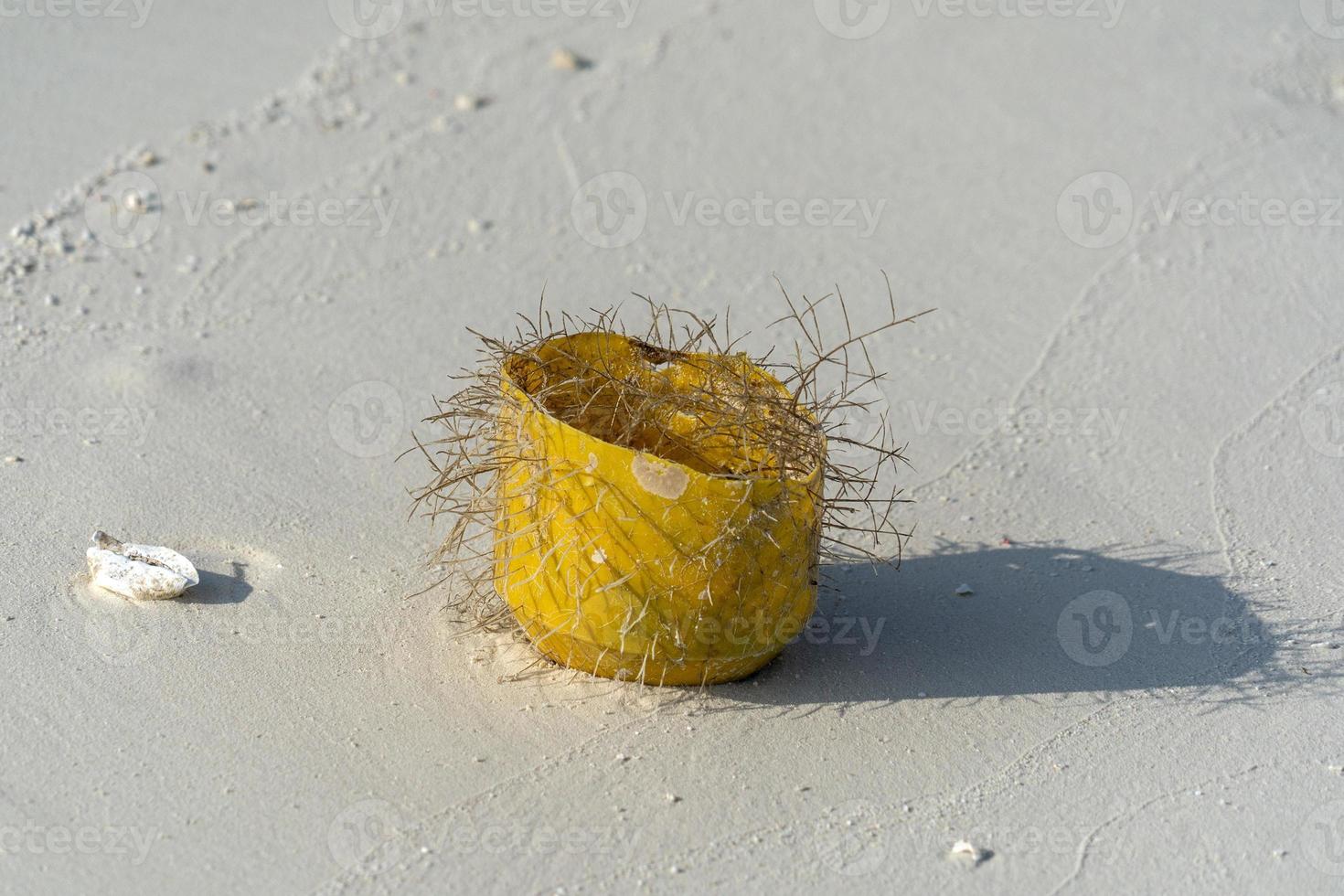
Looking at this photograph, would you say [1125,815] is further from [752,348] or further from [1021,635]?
[752,348]

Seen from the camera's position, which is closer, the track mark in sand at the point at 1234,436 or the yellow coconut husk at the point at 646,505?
the yellow coconut husk at the point at 646,505

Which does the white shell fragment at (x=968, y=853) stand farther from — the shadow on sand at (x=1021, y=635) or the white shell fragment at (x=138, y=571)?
the white shell fragment at (x=138, y=571)

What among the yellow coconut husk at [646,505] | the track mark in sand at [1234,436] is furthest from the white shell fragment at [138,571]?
the track mark in sand at [1234,436]

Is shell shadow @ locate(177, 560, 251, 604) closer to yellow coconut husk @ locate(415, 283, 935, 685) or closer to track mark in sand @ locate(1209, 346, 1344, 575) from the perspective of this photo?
yellow coconut husk @ locate(415, 283, 935, 685)

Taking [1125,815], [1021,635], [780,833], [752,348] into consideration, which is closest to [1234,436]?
[1021,635]

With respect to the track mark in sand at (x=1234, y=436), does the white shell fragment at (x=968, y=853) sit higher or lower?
lower

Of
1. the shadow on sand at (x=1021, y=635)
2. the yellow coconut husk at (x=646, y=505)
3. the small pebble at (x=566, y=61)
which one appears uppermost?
the small pebble at (x=566, y=61)

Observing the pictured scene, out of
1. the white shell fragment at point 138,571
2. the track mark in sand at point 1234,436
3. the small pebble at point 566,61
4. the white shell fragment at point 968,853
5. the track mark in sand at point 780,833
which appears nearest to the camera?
the track mark in sand at point 780,833
